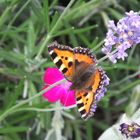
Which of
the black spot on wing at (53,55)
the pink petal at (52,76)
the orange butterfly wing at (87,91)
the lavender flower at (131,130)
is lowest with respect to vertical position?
the lavender flower at (131,130)

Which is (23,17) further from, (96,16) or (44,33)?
(96,16)

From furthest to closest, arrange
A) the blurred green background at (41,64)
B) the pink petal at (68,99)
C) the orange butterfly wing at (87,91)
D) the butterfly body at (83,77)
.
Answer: the blurred green background at (41,64)
the pink petal at (68,99)
the butterfly body at (83,77)
the orange butterfly wing at (87,91)

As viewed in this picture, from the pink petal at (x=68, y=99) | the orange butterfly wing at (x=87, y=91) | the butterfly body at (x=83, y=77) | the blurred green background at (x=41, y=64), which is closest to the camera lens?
the orange butterfly wing at (x=87, y=91)

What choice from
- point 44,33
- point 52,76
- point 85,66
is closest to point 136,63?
point 44,33

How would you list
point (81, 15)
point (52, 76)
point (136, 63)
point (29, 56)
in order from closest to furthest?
point (52, 76)
point (29, 56)
point (81, 15)
point (136, 63)

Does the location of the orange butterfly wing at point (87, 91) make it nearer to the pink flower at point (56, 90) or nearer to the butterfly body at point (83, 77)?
the butterfly body at point (83, 77)

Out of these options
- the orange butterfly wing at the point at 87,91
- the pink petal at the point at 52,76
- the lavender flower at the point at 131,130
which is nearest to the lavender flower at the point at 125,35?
the orange butterfly wing at the point at 87,91

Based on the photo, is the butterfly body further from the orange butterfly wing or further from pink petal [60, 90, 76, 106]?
pink petal [60, 90, 76, 106]

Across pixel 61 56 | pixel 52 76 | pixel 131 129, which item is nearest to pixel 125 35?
pixel 61 56

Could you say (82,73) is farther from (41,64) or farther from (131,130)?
(41,64)
